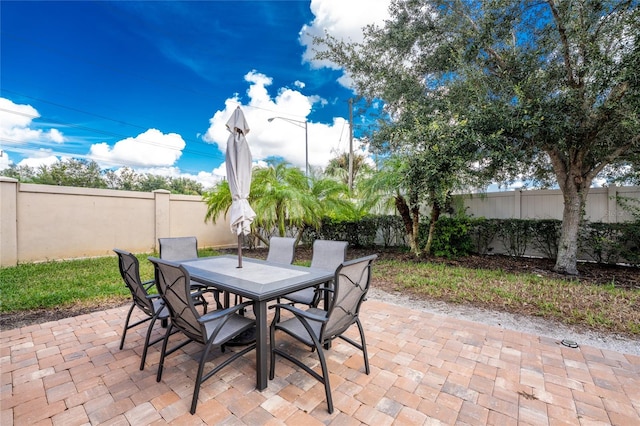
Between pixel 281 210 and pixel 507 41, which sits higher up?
pixel 507 41

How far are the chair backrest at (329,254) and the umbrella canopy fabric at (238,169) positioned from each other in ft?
3.26

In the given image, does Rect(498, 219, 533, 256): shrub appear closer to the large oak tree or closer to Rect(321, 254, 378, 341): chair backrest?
the large oak tree

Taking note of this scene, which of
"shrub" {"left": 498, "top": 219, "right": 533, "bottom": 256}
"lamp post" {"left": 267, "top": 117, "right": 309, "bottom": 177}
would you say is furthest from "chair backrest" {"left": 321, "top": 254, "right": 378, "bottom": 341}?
"lamp post" {"left": 267, "top": 117, "right": 309, "bottom": 177}

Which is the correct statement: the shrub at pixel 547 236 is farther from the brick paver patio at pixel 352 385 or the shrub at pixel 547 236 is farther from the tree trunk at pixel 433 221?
the brick paver patio at pixel 352 385

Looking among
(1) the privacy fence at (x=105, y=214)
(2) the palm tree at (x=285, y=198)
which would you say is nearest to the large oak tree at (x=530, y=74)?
(1) the privacy fence at (x=105, y=214)

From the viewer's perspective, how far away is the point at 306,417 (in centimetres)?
183

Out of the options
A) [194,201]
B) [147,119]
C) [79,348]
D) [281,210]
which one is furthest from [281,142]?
[79,348]

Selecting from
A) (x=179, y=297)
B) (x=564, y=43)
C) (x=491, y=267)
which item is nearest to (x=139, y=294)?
(x=179, y=297)

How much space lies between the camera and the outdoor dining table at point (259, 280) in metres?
2.12

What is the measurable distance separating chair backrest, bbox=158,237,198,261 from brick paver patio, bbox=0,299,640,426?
1143 millimetres

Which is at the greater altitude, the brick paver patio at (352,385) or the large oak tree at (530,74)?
the large oak tree at (530,74)

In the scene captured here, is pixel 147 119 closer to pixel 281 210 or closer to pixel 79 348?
Answer: pixel 281 210

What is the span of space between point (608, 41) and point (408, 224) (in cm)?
496

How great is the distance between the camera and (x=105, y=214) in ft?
25.7
